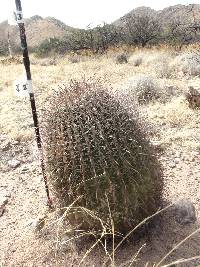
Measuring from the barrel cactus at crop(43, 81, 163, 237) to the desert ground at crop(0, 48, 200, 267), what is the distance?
0.24 metres

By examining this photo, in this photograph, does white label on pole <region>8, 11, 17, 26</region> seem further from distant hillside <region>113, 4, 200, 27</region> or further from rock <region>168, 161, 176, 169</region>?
rock <region>168, 161, 176, 169</region>

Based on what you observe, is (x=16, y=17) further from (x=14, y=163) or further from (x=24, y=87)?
(x=14, y=163)

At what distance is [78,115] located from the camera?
3.41 m

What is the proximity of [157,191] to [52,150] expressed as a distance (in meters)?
0.93

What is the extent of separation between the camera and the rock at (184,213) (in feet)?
13.2

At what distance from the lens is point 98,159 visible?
10.8 feet

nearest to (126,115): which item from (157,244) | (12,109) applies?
(157,244)

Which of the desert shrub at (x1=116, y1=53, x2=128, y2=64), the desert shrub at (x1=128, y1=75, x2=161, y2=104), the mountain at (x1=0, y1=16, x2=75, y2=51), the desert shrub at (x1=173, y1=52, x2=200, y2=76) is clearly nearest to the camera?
the desert shrub at (x1=128, y1=75, x2=161, y2=104)

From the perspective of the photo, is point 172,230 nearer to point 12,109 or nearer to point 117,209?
point 117,209

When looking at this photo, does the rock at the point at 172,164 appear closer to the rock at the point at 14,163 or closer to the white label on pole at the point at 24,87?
the white label on pole at the point at 24,87

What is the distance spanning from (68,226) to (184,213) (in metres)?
1.06

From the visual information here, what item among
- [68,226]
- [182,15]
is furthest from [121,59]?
[182,15]

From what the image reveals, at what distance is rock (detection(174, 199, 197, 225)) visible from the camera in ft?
13.2

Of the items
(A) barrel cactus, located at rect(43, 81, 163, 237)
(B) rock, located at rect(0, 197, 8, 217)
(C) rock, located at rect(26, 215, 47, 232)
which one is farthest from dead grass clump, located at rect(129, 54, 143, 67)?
(A) barrel cactus, located at rect(43, 81, 163, 237)
